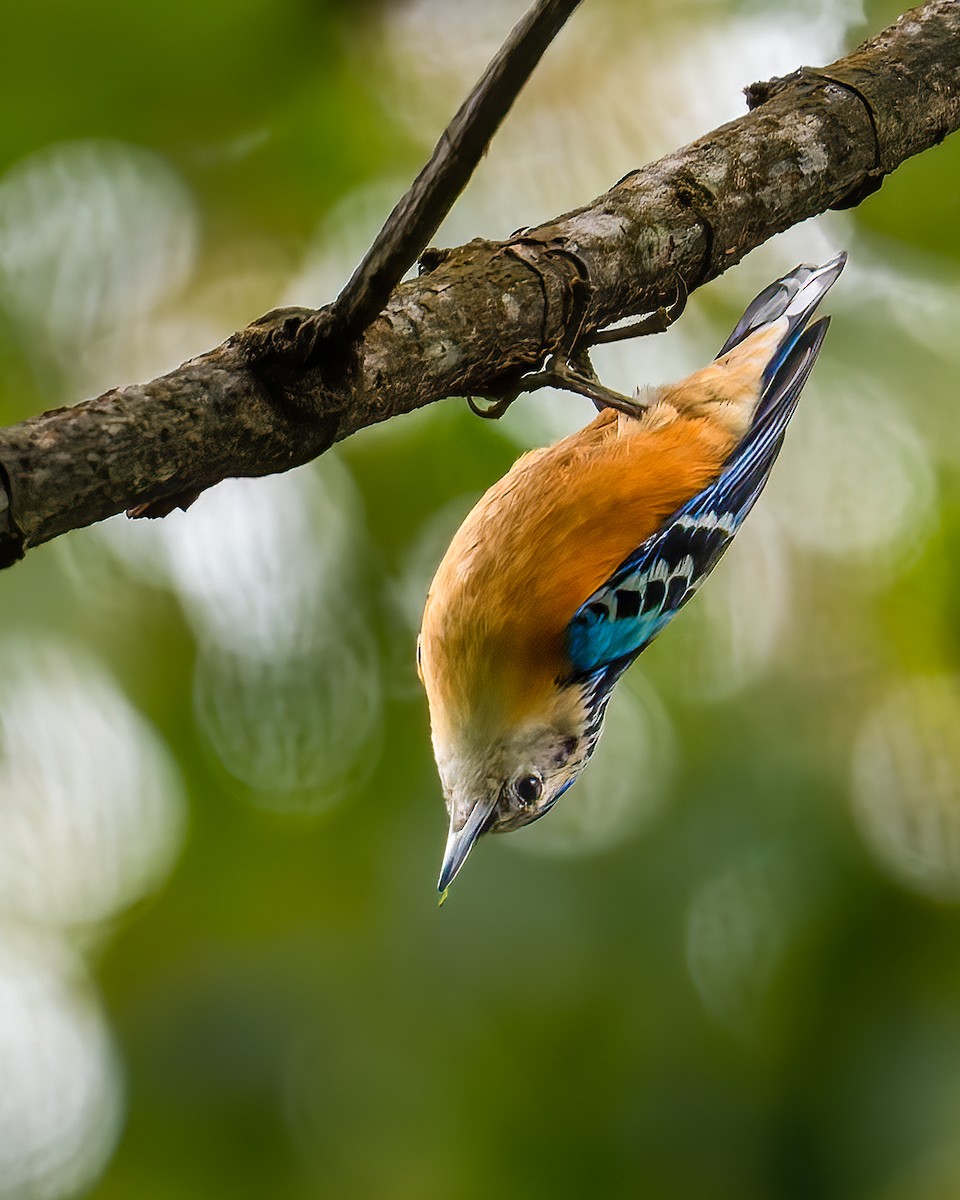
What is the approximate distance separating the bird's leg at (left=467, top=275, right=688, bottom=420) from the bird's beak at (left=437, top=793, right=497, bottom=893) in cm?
95

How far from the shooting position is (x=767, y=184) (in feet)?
7.95

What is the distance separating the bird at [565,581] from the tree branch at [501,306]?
0.63m

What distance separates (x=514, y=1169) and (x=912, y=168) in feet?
11.2

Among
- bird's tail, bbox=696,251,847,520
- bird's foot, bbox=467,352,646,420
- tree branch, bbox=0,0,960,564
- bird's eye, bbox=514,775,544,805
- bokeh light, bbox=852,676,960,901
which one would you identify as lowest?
bokeh light, bbox=852,676,960,901

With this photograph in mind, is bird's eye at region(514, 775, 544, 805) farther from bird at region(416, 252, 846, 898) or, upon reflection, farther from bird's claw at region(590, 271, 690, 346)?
bird's claw at region(590, 271, 690, 346)

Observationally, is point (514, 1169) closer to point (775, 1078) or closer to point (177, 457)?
point (775, 1078)

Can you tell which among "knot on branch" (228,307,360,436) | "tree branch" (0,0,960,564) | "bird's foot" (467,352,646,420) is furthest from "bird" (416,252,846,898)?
"knot on branch" (228,307,360,436)

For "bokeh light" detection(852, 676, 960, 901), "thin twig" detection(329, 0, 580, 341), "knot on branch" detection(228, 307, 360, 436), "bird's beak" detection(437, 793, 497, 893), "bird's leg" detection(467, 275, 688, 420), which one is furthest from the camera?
"bokeh light" detection(852, 676, 960, 901)

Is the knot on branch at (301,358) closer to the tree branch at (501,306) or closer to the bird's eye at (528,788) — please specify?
the tree branch at (501,306)

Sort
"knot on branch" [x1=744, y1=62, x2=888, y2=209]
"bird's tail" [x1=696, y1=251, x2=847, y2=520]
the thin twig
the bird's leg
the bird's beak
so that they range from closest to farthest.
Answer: the thin twig < the bird's leg < "knot on branch" [x1=744, y1=62, x2=888, y2=209] < the bird's beak < "bird's tail" [x1=696, y1=251, x2=847, y2=520]

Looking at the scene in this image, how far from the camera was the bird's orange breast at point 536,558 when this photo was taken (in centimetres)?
290

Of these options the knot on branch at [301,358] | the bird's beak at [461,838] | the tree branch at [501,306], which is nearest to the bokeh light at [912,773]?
the bird's beak at [461,838]

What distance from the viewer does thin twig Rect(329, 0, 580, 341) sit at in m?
1.29

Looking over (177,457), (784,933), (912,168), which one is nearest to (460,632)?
(177,457)
